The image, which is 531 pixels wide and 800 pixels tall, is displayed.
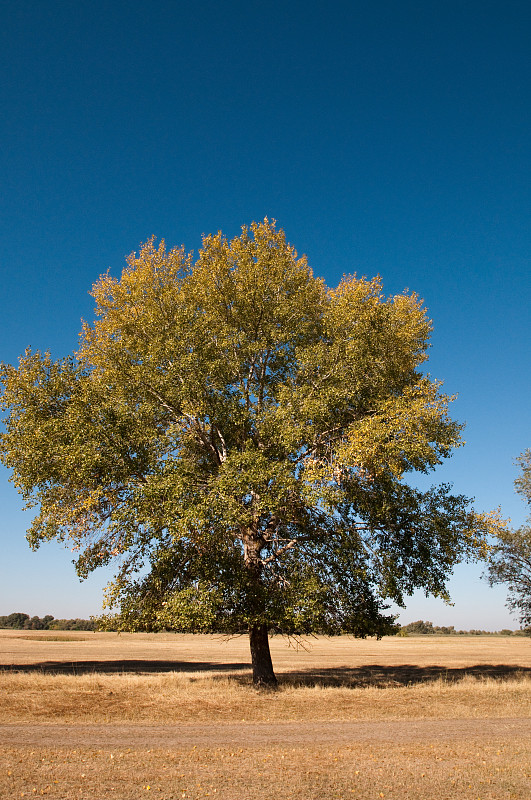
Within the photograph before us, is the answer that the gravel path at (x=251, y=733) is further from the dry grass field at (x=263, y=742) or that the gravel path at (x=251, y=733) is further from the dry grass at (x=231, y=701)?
the dry grass at (x=231, y=701)

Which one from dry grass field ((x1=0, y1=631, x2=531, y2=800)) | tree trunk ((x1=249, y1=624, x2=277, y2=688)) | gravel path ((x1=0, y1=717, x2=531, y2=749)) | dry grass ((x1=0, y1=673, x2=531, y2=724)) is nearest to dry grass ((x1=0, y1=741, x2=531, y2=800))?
dry grass field ((x1=0, y1=631, x2=531, y2=800))

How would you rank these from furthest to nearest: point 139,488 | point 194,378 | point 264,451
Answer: point 264,451 → point 194,378 → point 139,488

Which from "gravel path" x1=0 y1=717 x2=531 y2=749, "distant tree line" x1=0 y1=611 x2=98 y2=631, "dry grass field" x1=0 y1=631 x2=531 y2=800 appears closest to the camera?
"dry grass field" x1=0 y1=631 x2=531 y2=800

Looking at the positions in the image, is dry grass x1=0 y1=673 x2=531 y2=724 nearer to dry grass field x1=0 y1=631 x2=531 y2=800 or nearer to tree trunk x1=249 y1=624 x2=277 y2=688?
dry grass field x1=0 y1=631 x2=531 y2=800

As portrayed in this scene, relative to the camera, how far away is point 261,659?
20.8 meters

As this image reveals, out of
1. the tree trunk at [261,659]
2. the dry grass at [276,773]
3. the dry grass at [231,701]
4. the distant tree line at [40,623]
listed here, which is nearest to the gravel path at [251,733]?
the dry grass at [276,773]

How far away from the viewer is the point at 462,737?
12.5 meters

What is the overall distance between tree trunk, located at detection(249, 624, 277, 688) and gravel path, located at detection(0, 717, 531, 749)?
6.47 m

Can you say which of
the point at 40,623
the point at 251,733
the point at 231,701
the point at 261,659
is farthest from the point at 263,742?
the point at 40,623

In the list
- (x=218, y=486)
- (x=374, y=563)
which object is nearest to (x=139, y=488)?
(x=218, y=486)

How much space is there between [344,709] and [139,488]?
9.06 metres

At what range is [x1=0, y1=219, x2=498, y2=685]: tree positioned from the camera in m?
17.5

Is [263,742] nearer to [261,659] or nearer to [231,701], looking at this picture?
[231,701]

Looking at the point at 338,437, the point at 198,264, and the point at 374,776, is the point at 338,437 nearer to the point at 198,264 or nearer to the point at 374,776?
the point at 198,264
